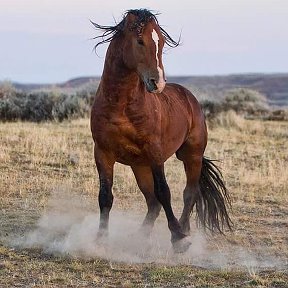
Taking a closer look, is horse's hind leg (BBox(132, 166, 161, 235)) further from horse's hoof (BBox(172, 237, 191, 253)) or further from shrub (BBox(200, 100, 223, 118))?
shrub (BBox(200, 100, 223, 118))

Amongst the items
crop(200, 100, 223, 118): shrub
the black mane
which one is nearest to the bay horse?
the black mane

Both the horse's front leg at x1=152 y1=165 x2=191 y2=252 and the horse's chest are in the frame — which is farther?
the horse's front leg at x1=152 y1=165 x2=191 y2=252

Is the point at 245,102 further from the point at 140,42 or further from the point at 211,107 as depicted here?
the point at 140,42

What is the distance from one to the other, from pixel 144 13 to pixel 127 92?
85 cm

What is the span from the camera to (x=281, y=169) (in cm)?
1449

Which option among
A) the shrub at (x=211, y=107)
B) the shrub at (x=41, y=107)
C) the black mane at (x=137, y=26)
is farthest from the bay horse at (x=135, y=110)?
the shrub at (x=211, y=107)

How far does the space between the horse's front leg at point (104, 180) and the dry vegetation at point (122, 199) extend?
2.38 ft

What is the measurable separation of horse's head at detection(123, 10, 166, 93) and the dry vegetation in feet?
6.12

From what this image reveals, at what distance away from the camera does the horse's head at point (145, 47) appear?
716 centimetres

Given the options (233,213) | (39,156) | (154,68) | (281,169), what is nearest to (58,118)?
(39,156)

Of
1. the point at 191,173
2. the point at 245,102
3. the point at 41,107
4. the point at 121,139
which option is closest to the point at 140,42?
the point at 121,139

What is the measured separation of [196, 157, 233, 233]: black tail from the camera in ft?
31.1

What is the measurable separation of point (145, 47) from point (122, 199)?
4.58m

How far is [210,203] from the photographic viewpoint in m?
9.68
